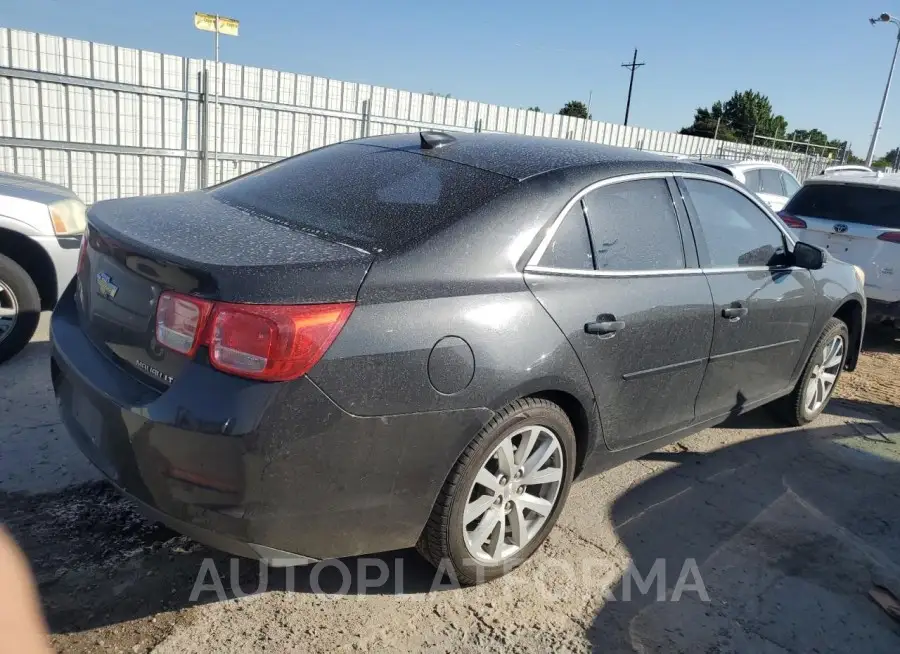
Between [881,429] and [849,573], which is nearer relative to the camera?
[849,573]

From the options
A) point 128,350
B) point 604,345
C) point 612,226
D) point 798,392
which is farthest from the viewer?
point 798,392

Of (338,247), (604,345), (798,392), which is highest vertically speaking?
(338,247)

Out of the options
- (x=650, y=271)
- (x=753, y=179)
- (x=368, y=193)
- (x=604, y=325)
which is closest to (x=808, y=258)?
(x=650, y=271)

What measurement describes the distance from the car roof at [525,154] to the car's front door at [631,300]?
0.38 ft

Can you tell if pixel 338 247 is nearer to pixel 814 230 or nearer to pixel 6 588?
pixel 6 588

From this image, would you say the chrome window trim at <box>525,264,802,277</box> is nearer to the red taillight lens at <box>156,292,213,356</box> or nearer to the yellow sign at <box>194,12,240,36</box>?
the red taillight lens at <box>156,292,213,356</box>

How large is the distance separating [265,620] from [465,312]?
1276 millimetres

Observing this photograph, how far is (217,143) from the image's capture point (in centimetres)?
1061

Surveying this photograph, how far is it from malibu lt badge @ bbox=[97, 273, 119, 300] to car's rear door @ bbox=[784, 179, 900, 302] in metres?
6.80

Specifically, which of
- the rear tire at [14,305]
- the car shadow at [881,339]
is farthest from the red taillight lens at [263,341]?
the car shadow at [881,339]

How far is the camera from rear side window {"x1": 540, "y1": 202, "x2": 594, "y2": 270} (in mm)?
2707

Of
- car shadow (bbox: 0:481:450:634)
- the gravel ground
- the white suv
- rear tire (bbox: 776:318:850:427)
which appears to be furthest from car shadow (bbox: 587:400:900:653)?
the white suv

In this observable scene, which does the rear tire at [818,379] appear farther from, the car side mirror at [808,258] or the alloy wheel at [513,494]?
the alloy wheel at [513,494]

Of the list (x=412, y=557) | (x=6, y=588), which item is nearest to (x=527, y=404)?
(x=412, y=557)
